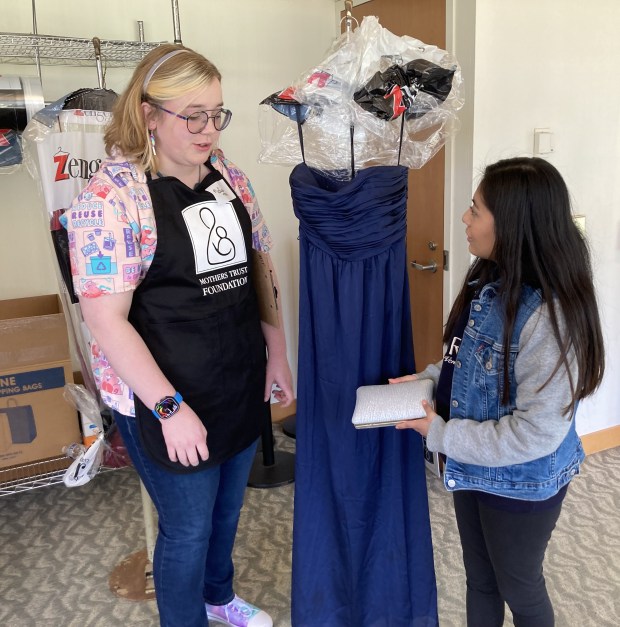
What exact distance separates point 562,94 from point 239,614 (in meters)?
2.04

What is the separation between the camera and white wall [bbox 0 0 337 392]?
2406 mm

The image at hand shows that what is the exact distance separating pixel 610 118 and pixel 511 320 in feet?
5.39

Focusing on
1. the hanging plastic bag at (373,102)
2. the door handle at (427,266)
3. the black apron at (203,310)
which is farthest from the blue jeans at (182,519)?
the door handle at (427,266)

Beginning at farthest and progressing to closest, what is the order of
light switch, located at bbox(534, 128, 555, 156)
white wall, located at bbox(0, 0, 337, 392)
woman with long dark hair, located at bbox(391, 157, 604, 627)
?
white wall, located at bbox(0, 0, 337, 392), light switch, located at bbox(534, 128, 555, 156), woman with long dark hair, located at bbox(391, 157, 604, 627)

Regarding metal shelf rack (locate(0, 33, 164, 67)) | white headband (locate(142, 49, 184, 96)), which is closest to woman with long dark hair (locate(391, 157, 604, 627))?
white headband (locate(142, 49, 184, 96))

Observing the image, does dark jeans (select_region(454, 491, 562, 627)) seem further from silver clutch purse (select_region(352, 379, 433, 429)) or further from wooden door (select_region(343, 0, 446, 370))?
wooden door (select_region(343, 0, 446, 370))

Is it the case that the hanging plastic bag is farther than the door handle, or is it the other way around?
the door handle

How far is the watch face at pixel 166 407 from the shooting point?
1239 millimetres

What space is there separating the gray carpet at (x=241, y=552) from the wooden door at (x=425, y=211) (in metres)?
0.61

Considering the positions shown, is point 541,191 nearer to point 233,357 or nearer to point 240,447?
point 233,357

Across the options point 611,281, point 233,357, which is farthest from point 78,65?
point 611,281

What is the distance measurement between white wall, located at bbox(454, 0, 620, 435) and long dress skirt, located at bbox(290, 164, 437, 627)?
1.00 m

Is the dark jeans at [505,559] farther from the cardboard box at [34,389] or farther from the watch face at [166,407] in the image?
the cardboard box at [34,389]

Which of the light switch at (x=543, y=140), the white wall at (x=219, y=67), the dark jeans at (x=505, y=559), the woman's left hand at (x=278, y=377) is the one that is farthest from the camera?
the white wall at (x=219, y=67)
